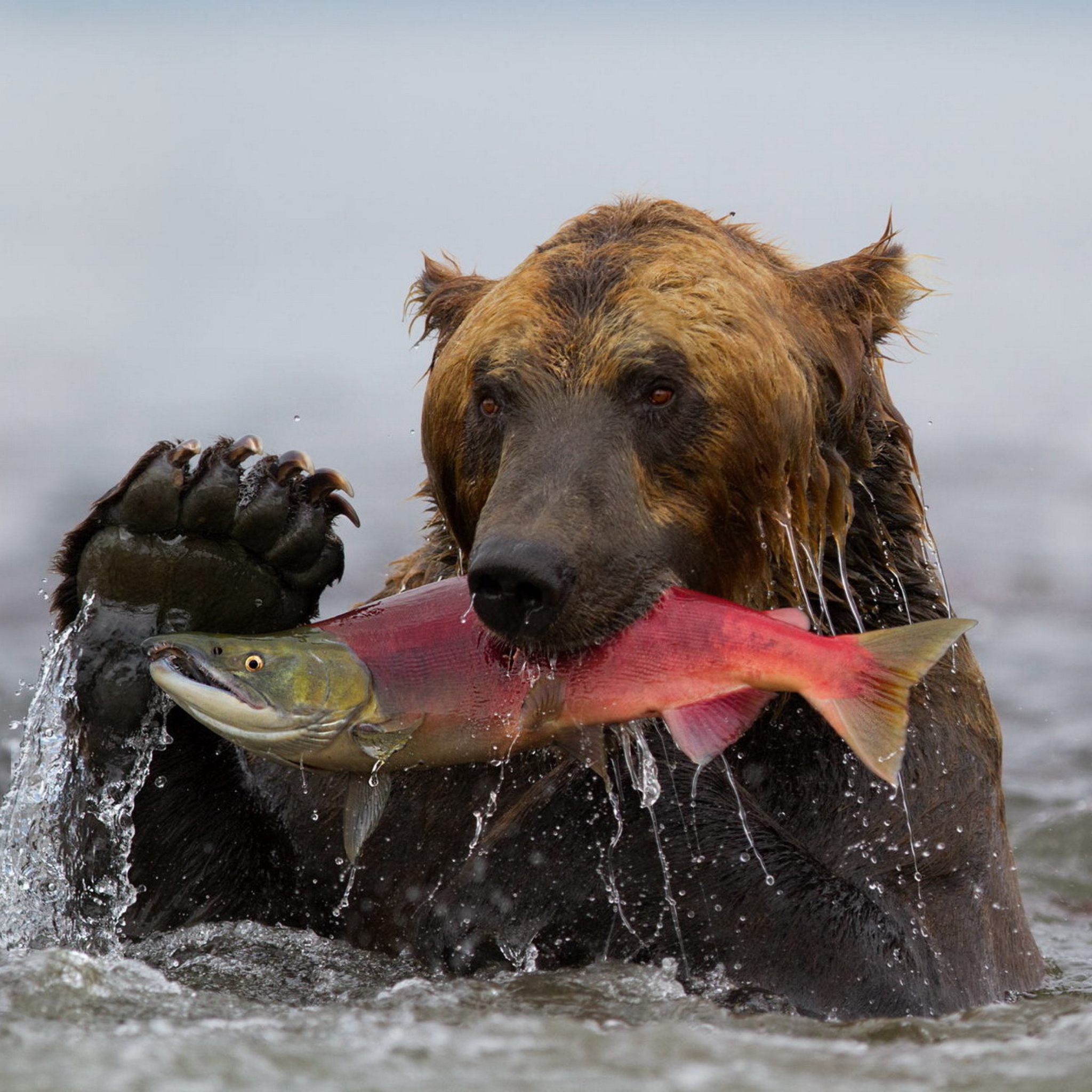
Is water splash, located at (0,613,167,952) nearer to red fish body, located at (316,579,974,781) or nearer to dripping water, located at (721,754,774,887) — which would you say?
red fish body, located at (316,579,974,781)

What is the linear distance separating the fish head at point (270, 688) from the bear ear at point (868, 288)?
170 centimetres

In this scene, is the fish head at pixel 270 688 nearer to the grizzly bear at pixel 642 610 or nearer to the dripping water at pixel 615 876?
the grizzly bear at pixel 642 610

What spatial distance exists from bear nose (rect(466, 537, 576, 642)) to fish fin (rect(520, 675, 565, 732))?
0.39 feet

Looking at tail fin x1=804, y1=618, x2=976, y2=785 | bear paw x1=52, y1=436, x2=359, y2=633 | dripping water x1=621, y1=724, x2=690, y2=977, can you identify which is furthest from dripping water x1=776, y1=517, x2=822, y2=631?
bear paw x1=52, y1=436, x2=359, y2=633

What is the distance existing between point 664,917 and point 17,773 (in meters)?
1.82

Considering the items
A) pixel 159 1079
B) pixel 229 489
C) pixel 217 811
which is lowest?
pixel 159 1079

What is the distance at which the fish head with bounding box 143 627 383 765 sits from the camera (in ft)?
13.4

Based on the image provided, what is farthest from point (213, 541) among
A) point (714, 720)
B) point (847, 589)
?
point (847, 589)

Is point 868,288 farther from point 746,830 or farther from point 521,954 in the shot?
point 521,954

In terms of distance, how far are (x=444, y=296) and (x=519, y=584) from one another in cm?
160

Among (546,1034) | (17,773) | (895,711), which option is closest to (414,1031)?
(546,1034)

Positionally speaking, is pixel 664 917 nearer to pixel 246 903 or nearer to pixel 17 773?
pixel 246 903

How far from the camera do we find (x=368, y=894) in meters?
5.30

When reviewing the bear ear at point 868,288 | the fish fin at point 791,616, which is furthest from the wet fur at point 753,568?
the fish fin at point 791,616
